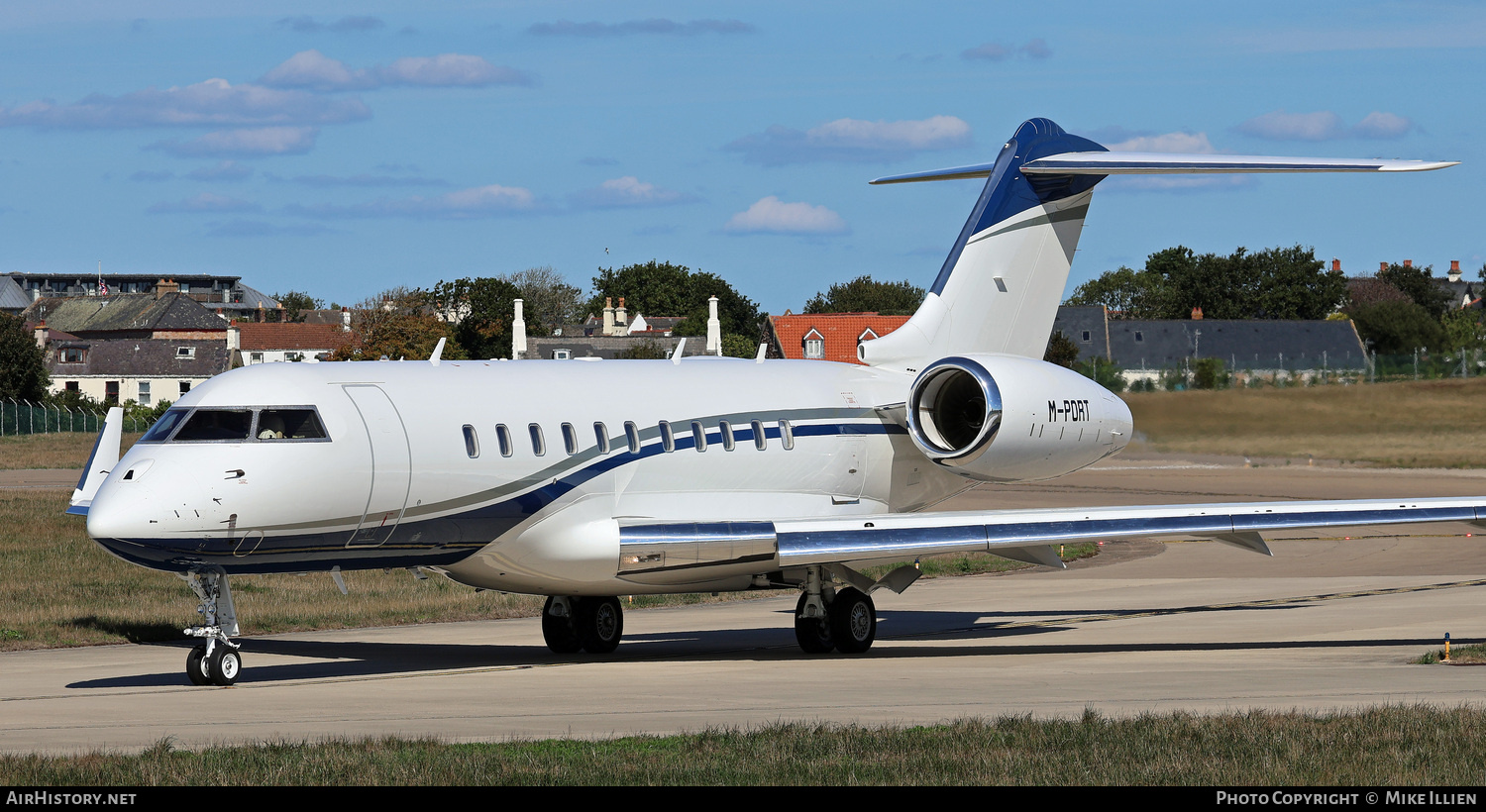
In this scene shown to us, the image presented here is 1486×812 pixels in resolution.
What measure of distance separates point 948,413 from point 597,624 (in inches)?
208

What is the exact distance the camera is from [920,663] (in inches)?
779

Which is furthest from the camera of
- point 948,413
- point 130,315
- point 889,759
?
point 130,315

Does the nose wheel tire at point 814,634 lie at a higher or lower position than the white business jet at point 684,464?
lower

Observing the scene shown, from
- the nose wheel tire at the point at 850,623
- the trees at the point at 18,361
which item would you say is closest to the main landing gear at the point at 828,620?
the nose wheel tire at the point at 850,623

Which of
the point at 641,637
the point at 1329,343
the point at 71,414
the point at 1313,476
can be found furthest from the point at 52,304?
the point at 641,637

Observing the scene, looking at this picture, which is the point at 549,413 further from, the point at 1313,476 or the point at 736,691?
the point at 1313,476

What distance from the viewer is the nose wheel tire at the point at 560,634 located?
21.7 m

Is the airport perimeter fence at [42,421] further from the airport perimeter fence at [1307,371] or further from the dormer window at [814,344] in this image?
the airport perimeter fence at [1307,371]

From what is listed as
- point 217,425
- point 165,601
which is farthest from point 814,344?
point 217,425

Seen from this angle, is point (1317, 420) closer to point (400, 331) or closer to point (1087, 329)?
point (400, 331)

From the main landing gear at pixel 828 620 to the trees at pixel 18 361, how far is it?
91446 millimetres

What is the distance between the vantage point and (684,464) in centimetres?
2059

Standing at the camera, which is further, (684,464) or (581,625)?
(581,625)

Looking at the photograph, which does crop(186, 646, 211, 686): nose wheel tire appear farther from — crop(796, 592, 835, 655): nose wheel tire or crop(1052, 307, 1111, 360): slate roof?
crop(1052, 307, 1111, 360): slate roof
